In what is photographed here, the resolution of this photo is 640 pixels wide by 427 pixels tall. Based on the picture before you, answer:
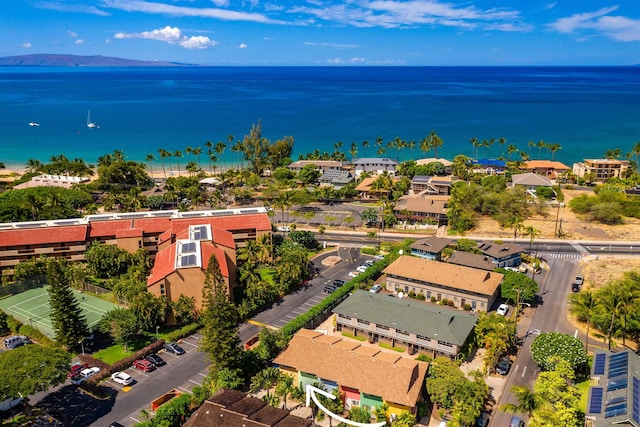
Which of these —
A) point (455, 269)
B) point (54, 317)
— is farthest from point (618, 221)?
point (54, 317)

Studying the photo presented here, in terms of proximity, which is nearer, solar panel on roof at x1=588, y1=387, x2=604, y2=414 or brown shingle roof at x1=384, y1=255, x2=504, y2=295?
solar panel on roof at x1=588, y1=387, x2=604, y2=414

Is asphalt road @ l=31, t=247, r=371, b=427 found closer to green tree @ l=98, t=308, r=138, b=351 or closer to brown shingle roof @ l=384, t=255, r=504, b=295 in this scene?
green tree @ l=98, t=308, r=138, b=351

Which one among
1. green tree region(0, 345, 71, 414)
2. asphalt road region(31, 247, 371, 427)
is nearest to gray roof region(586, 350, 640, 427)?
asphalt road region(31, 247, 371, 427)

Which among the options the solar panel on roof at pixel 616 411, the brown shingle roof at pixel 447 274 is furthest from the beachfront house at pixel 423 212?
the solar panel on roof at pixel 616 411

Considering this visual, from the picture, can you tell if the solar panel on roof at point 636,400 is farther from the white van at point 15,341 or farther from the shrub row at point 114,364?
the white van at point 15,341

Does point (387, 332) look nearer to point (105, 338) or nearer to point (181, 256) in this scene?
point (181, 256)

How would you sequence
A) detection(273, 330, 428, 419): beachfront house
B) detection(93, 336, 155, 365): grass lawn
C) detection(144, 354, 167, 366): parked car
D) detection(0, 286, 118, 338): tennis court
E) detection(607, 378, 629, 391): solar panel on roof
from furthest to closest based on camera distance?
detection(0, 286, 118, 338): tennis court
detection(93, 336, 155, 365): grass lawn
detection(144, 354, 167, 366): parked car
detection(273, 330, 428, 419): beachfront house
detection(607, 378, 629, 391): solar panel on roof
